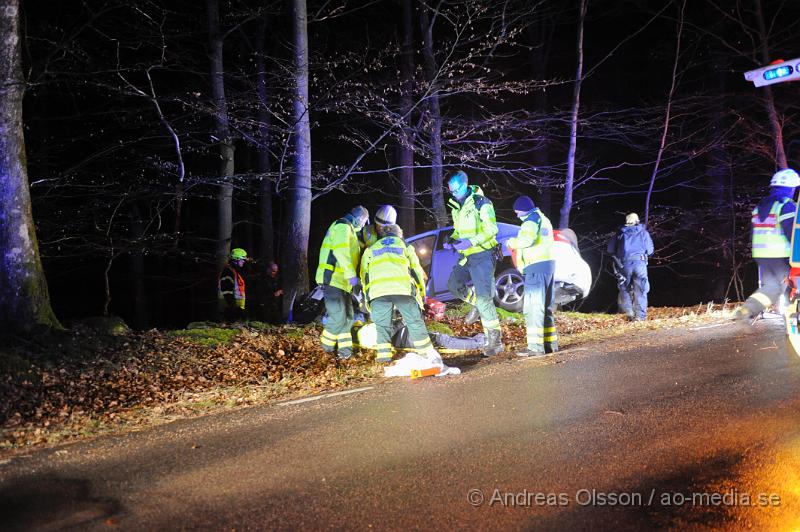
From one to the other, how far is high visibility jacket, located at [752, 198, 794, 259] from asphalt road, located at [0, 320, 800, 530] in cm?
217

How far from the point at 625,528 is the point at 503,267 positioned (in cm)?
925

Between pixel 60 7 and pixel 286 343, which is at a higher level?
pixel 60 7

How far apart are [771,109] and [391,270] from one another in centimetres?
1581

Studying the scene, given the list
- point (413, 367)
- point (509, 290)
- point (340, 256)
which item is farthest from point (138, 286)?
point (413, 367)

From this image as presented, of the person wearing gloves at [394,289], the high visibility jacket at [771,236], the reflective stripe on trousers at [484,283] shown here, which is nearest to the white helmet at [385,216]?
the person wearing gloves at [394,289]

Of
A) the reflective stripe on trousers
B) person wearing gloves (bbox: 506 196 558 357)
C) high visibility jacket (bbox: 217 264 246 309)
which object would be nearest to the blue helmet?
person wearing gloves (bbox: 506 196 558 357)

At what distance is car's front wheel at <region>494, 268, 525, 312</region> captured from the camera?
12.6m

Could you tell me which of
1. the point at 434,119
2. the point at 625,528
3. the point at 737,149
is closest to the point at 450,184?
the point at 625,528

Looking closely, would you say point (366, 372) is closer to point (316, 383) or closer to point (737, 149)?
point (316, 383)

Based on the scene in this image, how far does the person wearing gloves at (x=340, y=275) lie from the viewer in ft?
27.2

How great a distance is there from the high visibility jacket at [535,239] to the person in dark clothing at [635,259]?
4774 millimetres

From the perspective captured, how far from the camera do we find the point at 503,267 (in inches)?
498

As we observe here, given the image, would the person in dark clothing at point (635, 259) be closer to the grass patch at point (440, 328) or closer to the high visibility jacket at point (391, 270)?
the grass patch at point (440, 328)

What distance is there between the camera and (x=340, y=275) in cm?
850
